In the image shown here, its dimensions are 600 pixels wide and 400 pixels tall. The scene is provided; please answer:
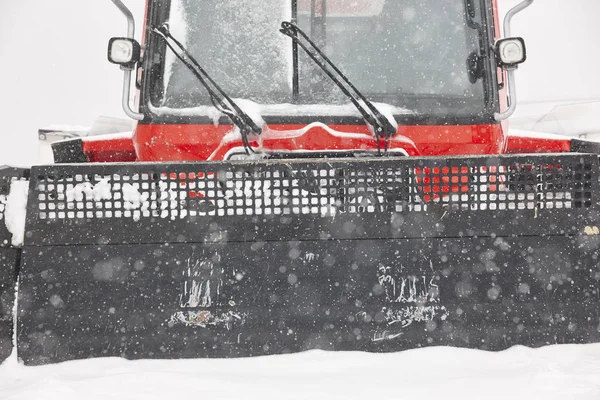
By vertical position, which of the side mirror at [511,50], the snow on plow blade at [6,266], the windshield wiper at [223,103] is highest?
the side mirror at [511,50]

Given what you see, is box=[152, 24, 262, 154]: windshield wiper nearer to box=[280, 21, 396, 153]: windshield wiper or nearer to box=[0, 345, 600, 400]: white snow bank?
box=[280, 21, 396, 153]: windshield wiper

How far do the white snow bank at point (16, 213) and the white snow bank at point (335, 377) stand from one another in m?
0.50

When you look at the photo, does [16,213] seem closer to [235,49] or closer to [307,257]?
[307,257]

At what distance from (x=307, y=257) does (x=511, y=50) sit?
1.81 m

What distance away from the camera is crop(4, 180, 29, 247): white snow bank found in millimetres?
3307

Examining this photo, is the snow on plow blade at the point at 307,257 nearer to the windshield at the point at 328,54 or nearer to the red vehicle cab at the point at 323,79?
the red vehicle cab at the point at 323,79

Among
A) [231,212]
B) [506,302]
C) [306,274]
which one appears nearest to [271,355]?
[306,274]

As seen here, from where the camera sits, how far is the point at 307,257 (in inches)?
127

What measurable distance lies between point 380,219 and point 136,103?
190cm

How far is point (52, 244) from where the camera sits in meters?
3.28

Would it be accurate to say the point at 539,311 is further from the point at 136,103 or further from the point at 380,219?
the point at 136,103

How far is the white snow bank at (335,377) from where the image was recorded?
2684 millimetres

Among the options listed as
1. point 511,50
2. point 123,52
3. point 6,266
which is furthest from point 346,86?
point 6,266

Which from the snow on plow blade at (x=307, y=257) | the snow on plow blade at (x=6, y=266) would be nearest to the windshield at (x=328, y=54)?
the snow on plow blade at (x=307, y=257)
